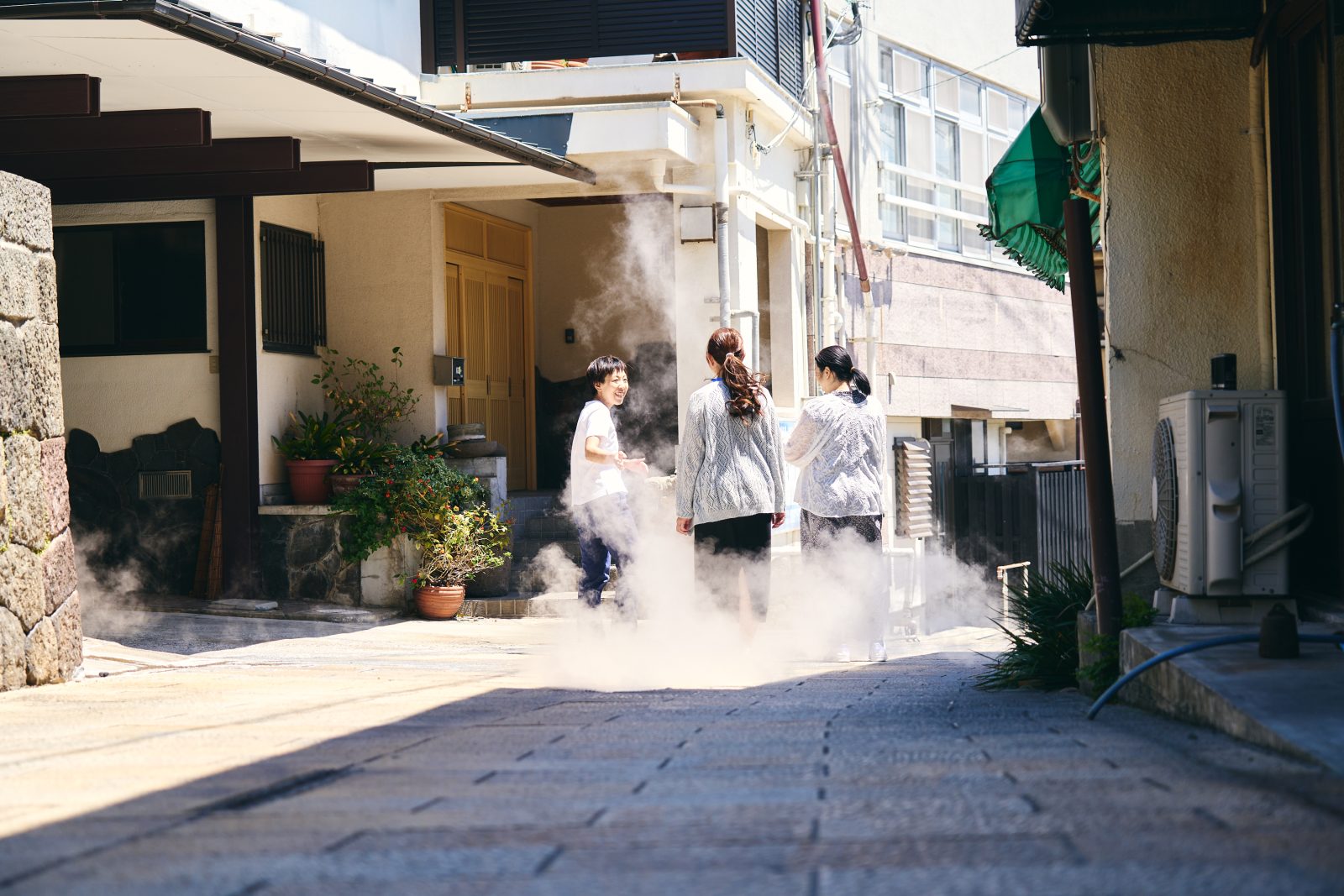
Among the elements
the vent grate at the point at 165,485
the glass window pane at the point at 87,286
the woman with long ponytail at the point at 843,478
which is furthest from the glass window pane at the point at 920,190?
the woman with long ponytail at the point at 843,478

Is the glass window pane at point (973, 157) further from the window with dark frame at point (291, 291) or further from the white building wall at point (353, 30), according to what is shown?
the window with dark frame at point (291, 291)

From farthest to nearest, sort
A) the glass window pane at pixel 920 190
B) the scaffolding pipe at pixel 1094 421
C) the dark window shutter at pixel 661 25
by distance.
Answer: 1. the glass window pane at pixel 920 190
2. the dark window shutter at pixel 661 25
3. the scaffolding pipe at pixel 1094 421

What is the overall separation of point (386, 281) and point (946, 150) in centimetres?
978

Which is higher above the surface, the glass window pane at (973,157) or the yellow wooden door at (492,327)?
the glass window pane at (973,157)

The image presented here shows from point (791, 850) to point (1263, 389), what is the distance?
3.79m

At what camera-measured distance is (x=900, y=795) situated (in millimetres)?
3107

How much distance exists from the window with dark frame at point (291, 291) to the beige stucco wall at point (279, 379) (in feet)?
0.23

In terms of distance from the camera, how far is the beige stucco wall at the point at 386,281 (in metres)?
12.8

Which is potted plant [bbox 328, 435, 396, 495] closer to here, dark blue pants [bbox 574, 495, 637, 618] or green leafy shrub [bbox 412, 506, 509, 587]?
green leafy shrub [bbox 412, 506, 509, 587]

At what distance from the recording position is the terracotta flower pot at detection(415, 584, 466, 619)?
11281 mm

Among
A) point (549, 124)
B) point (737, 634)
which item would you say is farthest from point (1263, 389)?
point (549, 124)

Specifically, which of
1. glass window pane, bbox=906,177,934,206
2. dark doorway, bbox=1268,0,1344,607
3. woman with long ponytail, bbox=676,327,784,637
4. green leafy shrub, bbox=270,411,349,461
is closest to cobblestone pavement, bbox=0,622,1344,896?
dark doorway, bbox=1268,0,1344,607

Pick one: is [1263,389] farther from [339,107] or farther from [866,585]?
[339,107]

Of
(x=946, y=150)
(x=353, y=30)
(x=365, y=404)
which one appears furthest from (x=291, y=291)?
(x=946, y=150)
